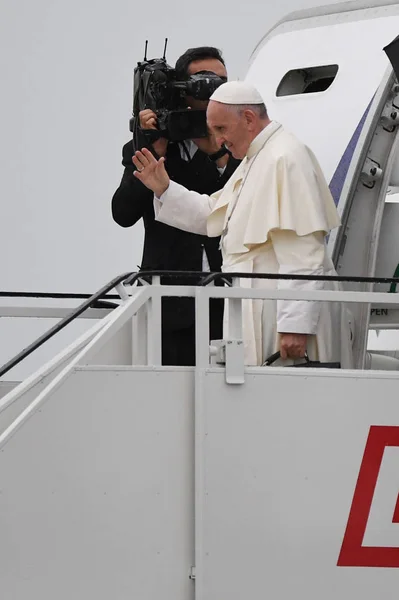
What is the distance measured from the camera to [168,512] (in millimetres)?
6133

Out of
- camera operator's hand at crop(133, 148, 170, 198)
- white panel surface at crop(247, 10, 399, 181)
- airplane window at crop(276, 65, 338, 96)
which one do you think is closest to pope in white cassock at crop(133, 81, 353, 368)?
camera operator's hand at crop(133, 148, 170, 198)

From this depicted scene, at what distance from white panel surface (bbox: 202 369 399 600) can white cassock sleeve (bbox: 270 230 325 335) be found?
0.31 meters

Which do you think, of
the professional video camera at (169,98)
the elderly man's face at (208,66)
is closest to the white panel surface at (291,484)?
the professional video camera at (169,98)

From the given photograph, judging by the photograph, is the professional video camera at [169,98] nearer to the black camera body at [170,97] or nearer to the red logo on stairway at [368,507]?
the black camera body at [170,97]

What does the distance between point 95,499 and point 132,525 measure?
192 millimetres

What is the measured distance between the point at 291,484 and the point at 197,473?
0.41 meters

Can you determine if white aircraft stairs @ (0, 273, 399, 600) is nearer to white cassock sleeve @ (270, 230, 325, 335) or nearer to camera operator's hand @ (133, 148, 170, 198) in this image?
white cassock sleeve @ (270, 230, 325, 335)

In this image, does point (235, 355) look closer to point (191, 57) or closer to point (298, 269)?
point (298, 269)

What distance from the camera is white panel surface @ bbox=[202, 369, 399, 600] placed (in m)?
6.17

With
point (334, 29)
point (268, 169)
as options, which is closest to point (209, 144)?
point (268, 169)

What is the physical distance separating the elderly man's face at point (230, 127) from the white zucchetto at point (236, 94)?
3 cm

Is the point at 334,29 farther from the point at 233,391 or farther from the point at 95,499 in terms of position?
the point at 95,499

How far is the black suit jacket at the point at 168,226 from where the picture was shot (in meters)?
7.43

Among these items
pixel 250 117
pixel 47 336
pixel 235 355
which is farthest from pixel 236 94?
pixel 47 336
